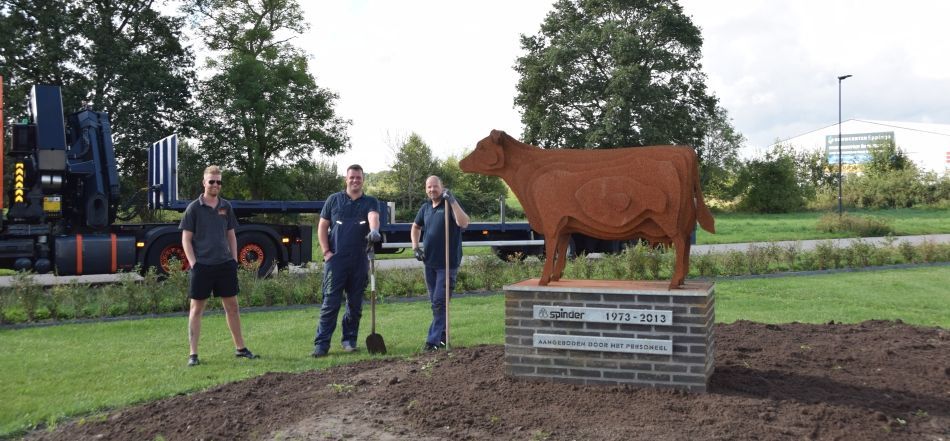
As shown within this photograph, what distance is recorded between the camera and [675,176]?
573 centimetres

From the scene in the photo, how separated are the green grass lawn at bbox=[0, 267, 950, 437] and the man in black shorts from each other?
51cm

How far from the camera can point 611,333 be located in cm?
574

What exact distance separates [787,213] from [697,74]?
1137cm

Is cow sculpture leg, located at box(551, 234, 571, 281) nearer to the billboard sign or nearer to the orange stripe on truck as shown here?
the orange stripe on truck

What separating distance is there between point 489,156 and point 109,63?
66.4 feet

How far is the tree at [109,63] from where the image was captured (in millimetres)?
21875

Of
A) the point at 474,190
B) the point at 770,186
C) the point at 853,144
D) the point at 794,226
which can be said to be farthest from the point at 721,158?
the point at 853,144

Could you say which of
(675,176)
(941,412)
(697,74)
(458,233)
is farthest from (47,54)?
(697,74)

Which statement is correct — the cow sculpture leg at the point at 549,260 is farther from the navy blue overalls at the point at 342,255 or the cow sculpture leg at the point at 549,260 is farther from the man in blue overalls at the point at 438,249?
the navy blue overalls at the point at 342,255

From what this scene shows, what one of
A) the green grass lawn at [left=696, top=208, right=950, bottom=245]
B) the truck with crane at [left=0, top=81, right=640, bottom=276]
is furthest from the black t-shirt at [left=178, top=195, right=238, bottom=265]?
the green grass lawn at [left=696, top=208, right=950, bottom=245]

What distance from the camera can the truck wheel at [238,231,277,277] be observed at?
1387cm

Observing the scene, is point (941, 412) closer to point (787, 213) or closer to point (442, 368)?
point (442, 368)

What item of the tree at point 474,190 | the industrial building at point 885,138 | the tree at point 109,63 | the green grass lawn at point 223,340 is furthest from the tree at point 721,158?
the green grass lawn at point 223,340

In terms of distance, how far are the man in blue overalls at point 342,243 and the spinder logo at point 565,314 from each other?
7.61 feet
